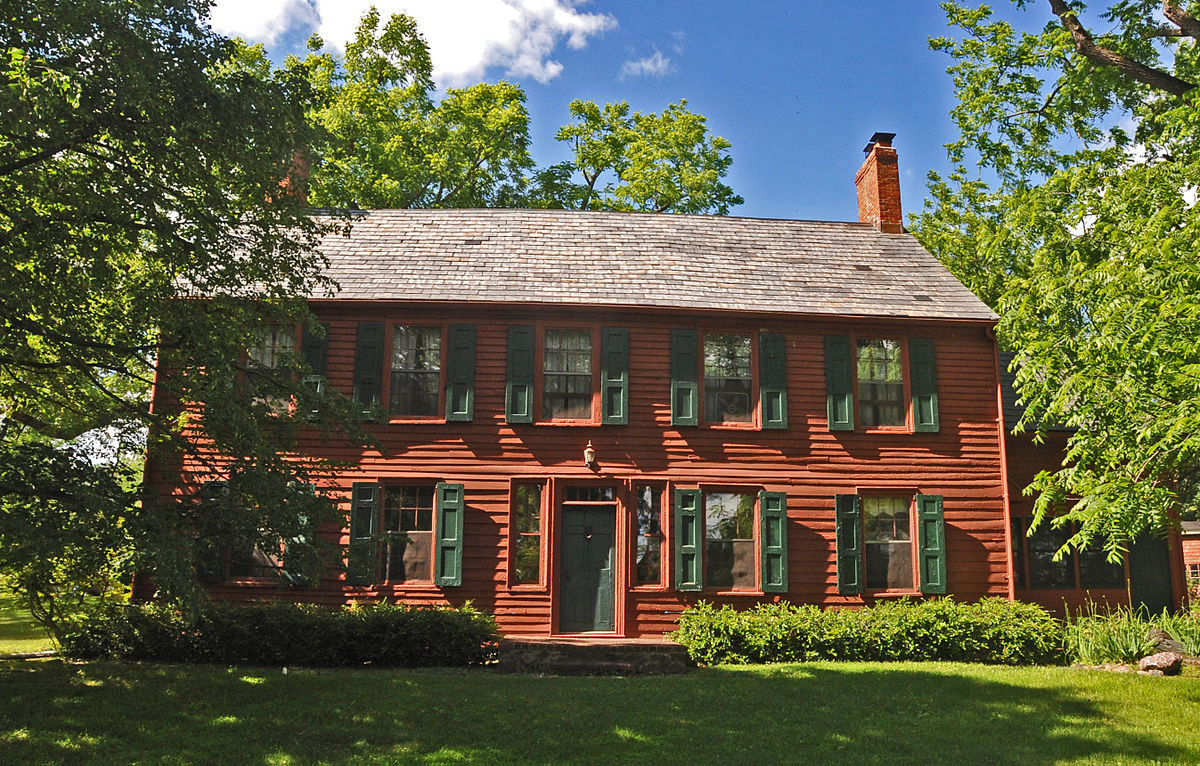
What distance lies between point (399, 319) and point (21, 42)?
6.62 metres

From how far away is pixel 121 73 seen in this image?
307 inches

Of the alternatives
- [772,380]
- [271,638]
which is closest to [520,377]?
[772,380]

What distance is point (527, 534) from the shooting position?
1335 cm

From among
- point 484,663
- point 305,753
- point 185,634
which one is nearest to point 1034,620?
point 484,663

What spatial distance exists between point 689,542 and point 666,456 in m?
1.34

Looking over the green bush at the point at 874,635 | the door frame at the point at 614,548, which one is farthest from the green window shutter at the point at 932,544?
the door frame at the point at 614,548

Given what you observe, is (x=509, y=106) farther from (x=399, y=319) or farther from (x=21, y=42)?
(x=21, y=42)

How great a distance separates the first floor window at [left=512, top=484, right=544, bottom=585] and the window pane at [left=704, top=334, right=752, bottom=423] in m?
2.99

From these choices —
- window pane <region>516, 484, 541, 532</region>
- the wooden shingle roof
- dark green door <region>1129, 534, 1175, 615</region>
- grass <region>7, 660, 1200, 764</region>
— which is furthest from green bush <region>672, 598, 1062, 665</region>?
the wooden shingle roof

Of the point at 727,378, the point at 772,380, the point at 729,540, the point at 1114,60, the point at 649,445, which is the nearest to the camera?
the point at 729,540

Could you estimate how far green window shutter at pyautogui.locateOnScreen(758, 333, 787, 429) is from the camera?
13914mm

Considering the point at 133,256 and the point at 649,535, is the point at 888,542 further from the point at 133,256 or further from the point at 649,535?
the point at 133,256

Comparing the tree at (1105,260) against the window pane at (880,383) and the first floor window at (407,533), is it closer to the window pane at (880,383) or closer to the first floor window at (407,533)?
the window pane at (880,383)

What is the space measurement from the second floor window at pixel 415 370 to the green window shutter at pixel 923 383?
24.6 feet
